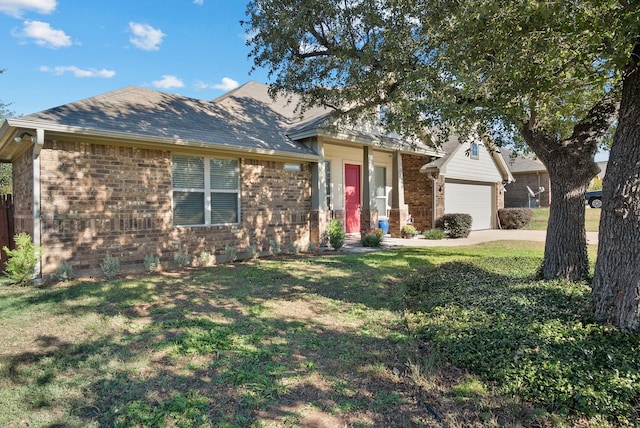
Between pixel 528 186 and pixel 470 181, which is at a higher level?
pixel 528 186

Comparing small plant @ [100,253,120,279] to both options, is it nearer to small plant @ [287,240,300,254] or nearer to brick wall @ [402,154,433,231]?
small plant @ [287,240,300,254]

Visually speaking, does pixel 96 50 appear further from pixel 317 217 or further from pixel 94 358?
pixel 94 358

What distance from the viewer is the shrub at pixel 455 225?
15008mm

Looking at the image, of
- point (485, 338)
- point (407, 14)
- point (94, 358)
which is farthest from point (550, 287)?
point (94, 358)

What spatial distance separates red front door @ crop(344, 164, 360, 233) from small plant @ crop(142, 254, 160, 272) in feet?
23.2

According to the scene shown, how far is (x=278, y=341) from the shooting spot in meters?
4.03

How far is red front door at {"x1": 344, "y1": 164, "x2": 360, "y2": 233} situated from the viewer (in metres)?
13.4

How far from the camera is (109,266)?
284 inches

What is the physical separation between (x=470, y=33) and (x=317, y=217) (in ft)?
22.1

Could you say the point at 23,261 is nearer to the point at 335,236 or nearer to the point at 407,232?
the point at 335,236

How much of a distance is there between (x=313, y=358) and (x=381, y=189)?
37.6 ft

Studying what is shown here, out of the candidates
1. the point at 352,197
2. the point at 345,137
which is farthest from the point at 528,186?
the point at 345,137

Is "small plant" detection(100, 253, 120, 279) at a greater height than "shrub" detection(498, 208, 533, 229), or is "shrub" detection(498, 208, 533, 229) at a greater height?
"shrub" detection(498, 208, 533, 229)

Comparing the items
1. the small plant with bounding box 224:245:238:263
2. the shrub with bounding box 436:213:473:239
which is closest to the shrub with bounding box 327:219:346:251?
the small plant with bounding box 224:245:238:263
